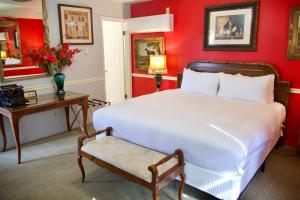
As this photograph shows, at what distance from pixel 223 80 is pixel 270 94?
2.22 ft

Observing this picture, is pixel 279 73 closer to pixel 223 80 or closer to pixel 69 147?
pixel 223 80

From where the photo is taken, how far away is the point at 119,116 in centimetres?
279

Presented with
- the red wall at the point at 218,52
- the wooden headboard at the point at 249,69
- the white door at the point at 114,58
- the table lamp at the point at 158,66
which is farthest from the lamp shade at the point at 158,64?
the white door at the point at 114,58

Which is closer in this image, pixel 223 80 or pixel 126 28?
pixel 223 80

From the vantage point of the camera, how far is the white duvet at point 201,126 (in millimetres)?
2045

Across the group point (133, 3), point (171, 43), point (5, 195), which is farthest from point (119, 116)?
point (133, 3)

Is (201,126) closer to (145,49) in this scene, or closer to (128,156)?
(128,156)

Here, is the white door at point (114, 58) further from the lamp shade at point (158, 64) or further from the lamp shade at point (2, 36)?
the lamp shade at point (2, 36)

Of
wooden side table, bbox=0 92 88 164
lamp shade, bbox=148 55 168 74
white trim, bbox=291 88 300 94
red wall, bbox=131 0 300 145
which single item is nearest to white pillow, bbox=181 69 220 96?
red wall, bbox=131 0 300 145

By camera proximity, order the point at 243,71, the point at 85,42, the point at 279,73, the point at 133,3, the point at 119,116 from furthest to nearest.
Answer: the point at 133,3 < the point at 85,42 < the point at 243,71 < the point at 279,73 < the point at 119,116

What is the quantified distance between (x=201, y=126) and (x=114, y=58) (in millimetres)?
3572

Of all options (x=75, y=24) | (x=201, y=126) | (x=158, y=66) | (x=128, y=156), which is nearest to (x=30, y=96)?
(x=75, y=24)

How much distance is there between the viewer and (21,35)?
3514mm

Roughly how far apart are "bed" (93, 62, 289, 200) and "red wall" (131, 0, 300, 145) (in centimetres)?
20
